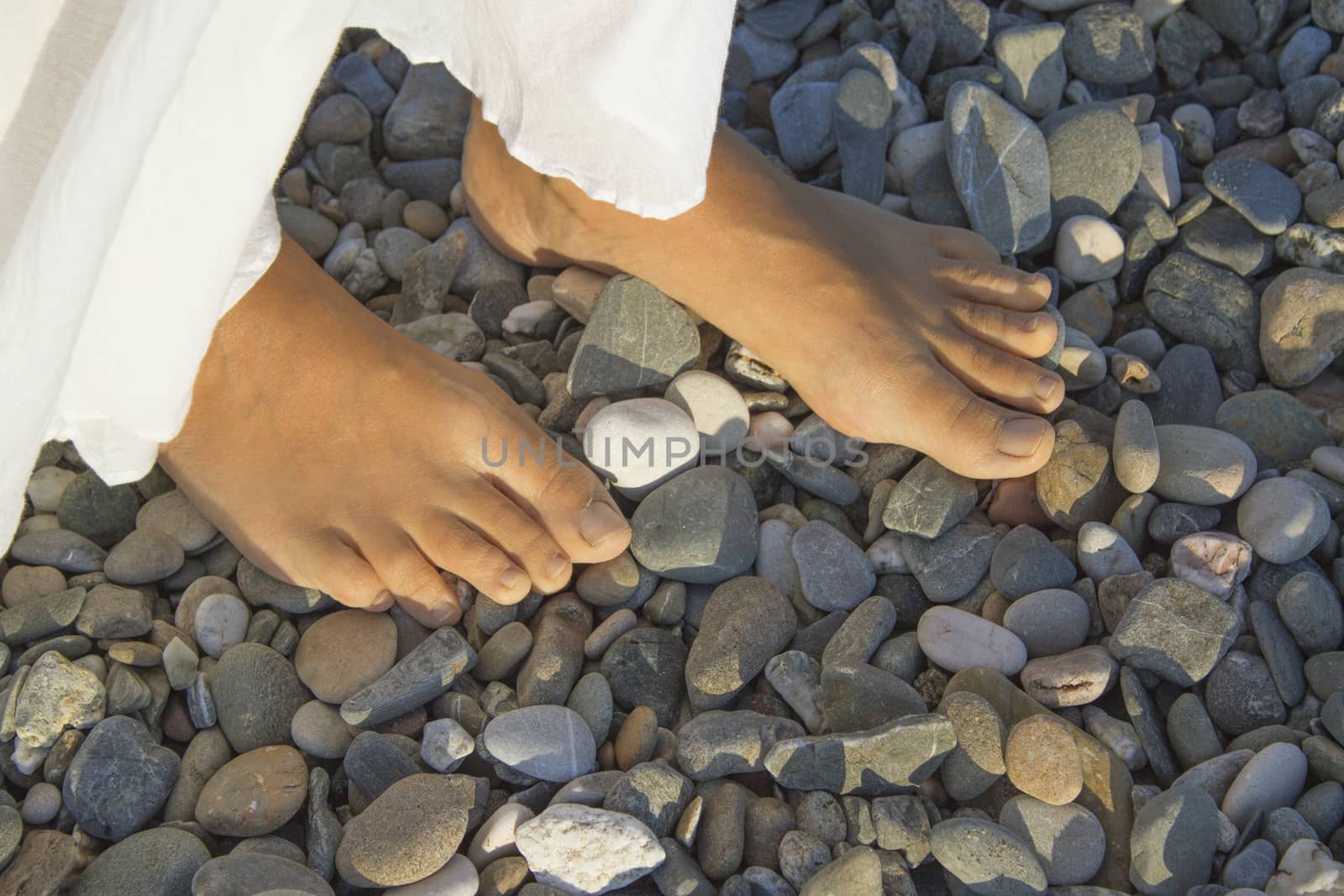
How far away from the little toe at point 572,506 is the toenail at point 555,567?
0.05ft

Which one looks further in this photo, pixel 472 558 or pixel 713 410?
pixel 713 410

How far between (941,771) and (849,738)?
122 mm

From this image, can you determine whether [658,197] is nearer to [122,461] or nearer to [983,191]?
[122,461]

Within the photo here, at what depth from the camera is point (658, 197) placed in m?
1.10

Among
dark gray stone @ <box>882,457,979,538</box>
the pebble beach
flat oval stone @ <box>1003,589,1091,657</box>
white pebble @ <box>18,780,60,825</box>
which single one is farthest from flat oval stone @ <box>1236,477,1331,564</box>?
white pebble @ <box>18,780,60,825</box>

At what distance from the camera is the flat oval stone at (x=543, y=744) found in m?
1.24

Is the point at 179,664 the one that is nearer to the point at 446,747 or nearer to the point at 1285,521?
the point at 446,747

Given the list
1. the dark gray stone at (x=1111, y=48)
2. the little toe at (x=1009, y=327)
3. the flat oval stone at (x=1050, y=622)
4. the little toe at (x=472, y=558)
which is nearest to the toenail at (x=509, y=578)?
the little toe at (x=472, y=558)

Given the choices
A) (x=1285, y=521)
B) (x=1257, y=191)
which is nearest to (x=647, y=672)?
(x=1285, y=521)

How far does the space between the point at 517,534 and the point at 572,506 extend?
81 mm

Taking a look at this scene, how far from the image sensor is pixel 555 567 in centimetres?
141

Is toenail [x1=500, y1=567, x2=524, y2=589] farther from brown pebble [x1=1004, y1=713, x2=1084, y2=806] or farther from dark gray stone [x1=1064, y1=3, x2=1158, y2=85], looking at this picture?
dark gray stone [x1=1064, y1=3, x2=1158, y2=85]

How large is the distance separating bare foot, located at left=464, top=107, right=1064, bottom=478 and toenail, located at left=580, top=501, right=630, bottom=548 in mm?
337

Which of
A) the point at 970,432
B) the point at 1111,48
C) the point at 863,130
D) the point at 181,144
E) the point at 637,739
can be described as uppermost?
the point at 181,144
